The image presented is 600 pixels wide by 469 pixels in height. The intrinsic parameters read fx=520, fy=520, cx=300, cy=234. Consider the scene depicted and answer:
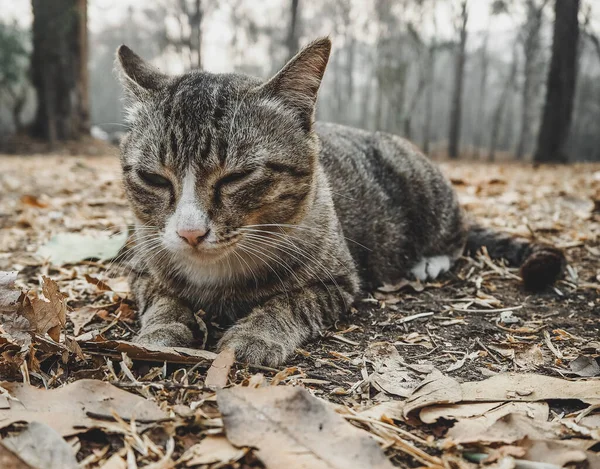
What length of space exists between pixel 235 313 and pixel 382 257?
1.34m

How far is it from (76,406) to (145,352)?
1.38 feet

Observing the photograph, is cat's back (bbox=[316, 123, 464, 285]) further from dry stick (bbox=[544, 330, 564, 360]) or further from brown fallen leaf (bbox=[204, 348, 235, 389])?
brown fallen leaf (bbox=[204, 348, 235, 389])

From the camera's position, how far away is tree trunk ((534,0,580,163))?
12.6 metres

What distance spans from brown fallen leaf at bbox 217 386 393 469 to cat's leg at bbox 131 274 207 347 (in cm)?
70

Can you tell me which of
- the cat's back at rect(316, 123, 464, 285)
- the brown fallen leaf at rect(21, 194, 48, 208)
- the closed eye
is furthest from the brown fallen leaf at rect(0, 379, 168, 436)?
the brown fallen leaf at rect(21, 194, 48, 208)

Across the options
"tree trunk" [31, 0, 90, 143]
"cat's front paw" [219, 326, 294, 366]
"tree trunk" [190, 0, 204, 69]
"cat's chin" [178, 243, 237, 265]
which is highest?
"tree trunk" [190, 0, 204, 69]

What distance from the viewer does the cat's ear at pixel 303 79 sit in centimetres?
256

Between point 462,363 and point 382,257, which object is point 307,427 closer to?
point 462,363

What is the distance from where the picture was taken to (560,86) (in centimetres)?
1298

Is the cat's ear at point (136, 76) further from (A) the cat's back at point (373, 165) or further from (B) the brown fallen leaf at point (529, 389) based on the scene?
(B) the brown fallen leaf at point (529, 389)

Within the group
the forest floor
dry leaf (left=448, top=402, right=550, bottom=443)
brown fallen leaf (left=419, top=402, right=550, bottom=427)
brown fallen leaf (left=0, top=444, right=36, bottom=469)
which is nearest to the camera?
brown fallen leaf (left=0, top=444, right=36, bottom=469)

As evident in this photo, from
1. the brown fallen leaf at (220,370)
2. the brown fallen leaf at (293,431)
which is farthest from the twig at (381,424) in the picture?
the brown fallen leaf at (220,370)

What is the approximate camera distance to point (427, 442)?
1608mm

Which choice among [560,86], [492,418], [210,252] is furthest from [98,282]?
[560,86]
